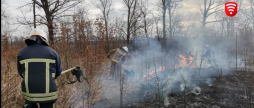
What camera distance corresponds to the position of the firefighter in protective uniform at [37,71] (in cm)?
250

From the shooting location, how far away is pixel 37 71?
2516 millimetres

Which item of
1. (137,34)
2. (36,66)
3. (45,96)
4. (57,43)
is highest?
(137,34)

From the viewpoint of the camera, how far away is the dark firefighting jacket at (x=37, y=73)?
2504mm

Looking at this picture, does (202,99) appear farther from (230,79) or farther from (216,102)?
(230,79)

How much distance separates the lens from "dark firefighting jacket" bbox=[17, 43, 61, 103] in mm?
2504

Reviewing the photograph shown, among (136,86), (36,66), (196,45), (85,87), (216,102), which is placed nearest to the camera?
(36,66)

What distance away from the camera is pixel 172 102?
5203mm

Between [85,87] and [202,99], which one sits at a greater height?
[85,87]

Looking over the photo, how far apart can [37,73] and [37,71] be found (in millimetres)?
34

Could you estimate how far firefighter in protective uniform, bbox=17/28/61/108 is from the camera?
8.21 ft

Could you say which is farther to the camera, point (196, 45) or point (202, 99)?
point (196, 45)

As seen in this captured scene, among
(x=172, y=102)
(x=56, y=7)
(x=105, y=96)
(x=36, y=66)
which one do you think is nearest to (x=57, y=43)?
(x=105, y=96)

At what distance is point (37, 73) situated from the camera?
251 cm

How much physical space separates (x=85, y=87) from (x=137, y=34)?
1872cm
